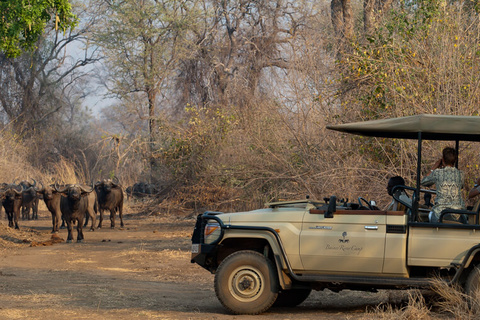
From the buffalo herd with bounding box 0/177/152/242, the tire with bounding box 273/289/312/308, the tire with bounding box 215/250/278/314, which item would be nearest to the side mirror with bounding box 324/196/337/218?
the tire with bounding box 215/250/278/314

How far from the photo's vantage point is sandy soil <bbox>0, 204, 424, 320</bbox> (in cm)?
870

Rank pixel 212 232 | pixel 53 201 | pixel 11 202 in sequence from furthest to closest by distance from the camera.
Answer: pixel 11 202 → pixel 53 201 → pixel 212 232

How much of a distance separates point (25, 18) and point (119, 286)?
774cm

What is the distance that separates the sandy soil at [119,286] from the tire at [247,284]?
146 millimetres

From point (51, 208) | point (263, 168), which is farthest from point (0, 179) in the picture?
point (263, 168)

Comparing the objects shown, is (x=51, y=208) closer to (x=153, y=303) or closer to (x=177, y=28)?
(x=153, y=303)

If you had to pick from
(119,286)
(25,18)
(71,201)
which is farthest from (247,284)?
(71,201)

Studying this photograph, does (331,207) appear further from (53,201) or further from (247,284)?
(53,201)

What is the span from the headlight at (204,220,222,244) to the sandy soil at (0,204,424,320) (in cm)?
86

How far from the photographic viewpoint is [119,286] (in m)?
11.1

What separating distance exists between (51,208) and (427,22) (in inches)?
532

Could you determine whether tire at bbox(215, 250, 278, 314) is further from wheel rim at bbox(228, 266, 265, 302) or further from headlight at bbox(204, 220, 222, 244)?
headlight at bbox(204, 220, 222, 244)

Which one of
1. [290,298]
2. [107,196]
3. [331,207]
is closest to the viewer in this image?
[331,207]

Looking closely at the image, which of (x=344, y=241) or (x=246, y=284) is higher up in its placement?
(x=344, y=241)
